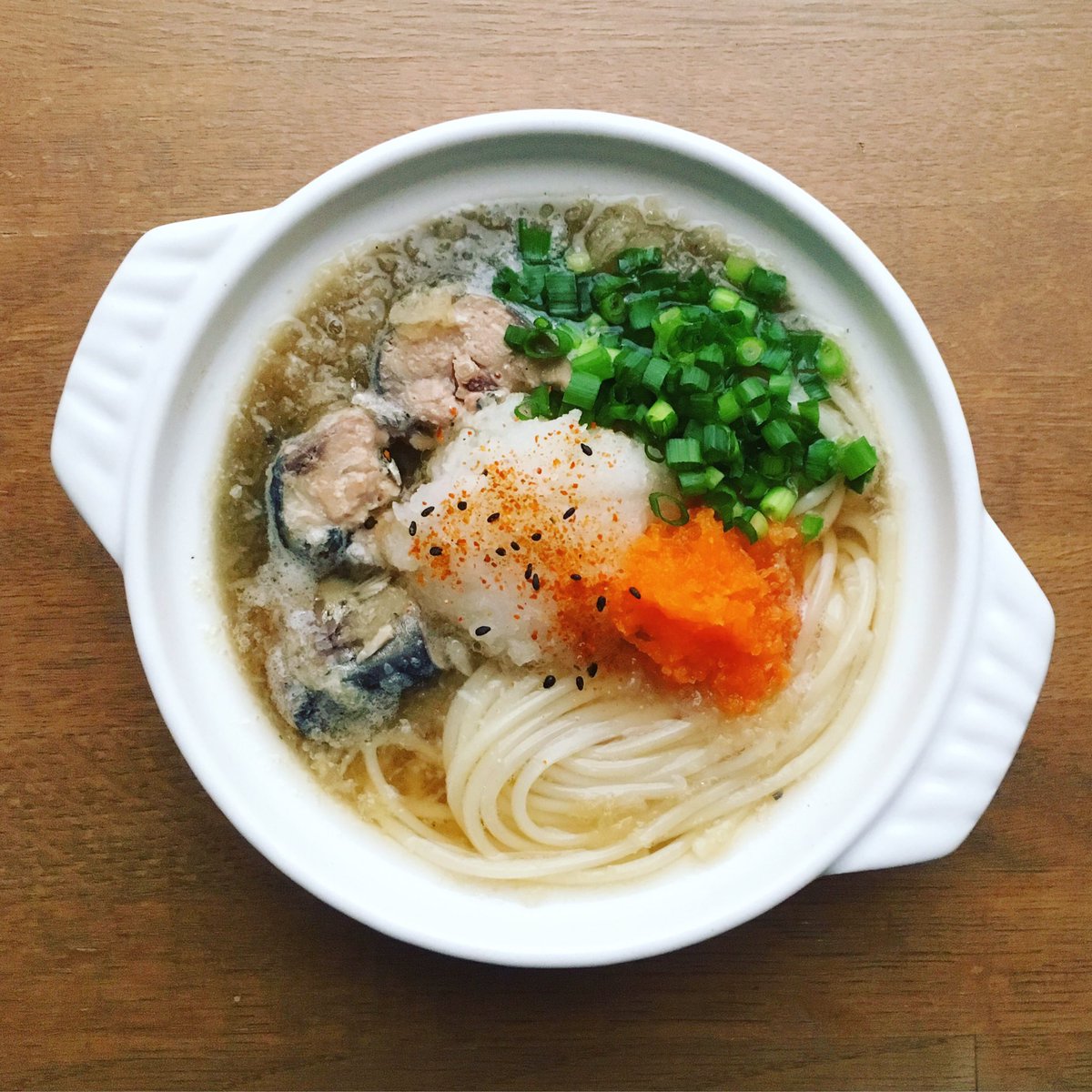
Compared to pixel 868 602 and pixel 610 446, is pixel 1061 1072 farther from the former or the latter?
pixel 610 446

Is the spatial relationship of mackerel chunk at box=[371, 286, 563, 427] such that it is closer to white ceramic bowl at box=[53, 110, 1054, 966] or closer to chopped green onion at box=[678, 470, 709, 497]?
white ceramic bowl at box=[53, 110, 1054, 966]

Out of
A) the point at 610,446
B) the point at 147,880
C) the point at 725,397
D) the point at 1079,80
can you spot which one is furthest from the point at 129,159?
the point at 1079,80

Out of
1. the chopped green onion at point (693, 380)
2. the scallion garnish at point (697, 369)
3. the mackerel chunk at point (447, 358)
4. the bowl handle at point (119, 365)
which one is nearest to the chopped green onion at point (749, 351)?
the scallion garnish at point (697, 369)

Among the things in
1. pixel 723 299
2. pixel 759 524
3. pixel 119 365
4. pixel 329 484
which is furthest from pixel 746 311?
pixel 119 365

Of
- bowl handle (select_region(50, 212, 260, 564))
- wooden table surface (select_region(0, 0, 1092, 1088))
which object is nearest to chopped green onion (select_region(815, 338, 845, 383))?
wooden table surface (select_region(0, 0, 1092, 1088))

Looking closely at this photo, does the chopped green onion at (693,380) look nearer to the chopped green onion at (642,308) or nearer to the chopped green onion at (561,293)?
the chopped green onion at (642,308)

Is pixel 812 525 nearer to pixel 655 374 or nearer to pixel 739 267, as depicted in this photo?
pixel 655 374
